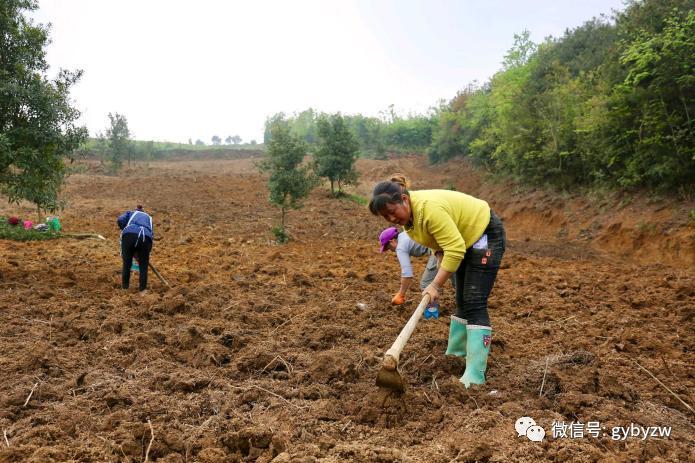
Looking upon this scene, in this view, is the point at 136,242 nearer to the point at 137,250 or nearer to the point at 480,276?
the point at 137,250

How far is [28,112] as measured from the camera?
24.2ft

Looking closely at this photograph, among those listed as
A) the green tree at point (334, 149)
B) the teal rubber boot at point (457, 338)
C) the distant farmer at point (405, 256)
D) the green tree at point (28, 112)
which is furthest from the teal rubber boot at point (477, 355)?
the green tree at point (334, 149)

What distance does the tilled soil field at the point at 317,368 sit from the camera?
2.67 metres

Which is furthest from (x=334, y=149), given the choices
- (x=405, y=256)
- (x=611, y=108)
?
(x=405, y=256)

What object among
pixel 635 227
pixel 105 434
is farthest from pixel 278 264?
pixel 635 227

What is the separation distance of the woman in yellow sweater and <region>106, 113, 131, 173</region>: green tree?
35591 mm

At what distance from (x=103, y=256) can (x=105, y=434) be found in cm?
773

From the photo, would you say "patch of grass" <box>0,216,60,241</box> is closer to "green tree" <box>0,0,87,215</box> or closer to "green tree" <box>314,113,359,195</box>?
"green tree" <box>0,0,87,215</box>

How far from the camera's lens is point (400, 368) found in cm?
380

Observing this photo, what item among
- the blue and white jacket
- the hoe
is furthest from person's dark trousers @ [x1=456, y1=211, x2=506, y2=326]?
the blue and white jacket

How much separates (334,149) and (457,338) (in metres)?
22.1

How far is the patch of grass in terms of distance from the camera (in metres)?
11.1

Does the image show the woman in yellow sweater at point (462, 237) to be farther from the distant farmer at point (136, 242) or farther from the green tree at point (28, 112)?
the green tree at point (28, 112)

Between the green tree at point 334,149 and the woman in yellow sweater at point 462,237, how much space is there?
21.9 meters
